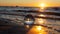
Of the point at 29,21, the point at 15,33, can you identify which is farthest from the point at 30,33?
the point at 29,21

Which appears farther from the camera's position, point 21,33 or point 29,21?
point 29,21

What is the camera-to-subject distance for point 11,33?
10.2 meters

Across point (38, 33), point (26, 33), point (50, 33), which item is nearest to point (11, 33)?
point (26, 33)

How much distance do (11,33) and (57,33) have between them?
3129 millimetres

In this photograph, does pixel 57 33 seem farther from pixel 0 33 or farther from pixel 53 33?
pixel 0 33

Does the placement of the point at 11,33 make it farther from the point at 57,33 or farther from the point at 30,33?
the point at 57,33

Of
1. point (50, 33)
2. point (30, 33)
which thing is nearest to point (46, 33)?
point (50, 33)

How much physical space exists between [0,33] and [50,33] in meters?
3.30

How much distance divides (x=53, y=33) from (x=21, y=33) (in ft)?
7.10

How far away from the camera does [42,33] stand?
10141 mm

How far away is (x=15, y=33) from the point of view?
33.7 feet

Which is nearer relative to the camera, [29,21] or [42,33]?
[42,33]

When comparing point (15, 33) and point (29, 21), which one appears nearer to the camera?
point (15, 33)

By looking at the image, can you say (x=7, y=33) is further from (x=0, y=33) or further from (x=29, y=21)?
(x=29, y=21)
